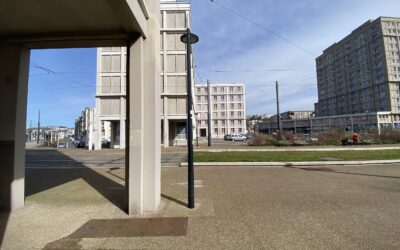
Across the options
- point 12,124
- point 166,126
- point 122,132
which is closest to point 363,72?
point 166,126

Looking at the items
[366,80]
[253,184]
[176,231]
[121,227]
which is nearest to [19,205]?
[121,227]

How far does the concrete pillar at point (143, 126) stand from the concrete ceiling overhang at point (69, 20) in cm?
43

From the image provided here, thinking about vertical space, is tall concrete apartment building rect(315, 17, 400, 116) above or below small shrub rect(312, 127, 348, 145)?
above

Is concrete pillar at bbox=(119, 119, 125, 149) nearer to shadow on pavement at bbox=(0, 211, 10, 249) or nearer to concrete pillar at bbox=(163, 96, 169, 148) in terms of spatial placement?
concrete pillar at bbox=(163, 96, 169, 148)

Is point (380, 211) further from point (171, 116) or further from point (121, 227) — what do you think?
point (171, 116)

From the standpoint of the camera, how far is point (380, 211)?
6.18 m

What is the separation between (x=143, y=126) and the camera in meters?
6.67

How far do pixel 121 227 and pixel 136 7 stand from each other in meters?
4.29

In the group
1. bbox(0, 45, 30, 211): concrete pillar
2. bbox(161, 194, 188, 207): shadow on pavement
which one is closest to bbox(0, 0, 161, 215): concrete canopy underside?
bbox(0, 45, 30, 211): concrete pillar

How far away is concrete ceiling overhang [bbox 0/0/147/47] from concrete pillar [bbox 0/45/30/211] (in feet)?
1.82

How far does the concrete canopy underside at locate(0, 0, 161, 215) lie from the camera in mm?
6363

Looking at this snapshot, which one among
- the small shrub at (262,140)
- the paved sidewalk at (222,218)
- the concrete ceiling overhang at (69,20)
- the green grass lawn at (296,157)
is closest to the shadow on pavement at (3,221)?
the paved sidewalk at (222,218)

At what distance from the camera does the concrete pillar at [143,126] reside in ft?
21.3

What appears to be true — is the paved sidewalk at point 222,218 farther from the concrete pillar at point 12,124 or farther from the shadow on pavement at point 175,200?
the concrete pillar at point 12,124
